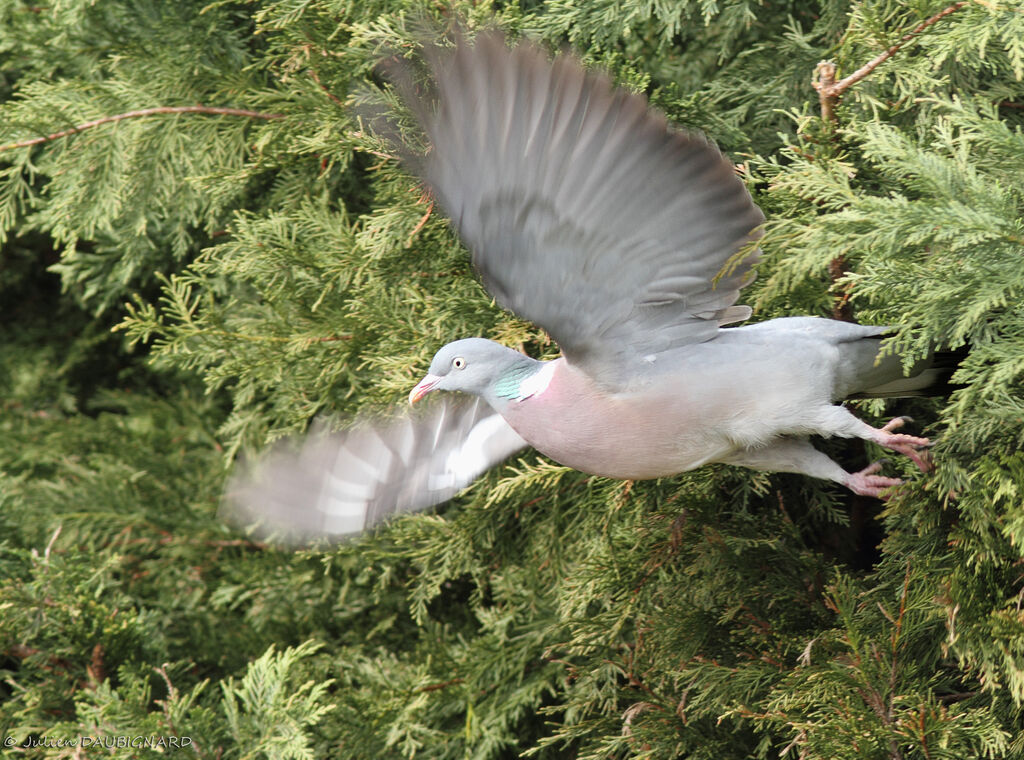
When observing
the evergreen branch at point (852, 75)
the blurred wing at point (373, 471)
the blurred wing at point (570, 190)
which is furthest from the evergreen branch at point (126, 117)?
the evergreen branch at point (852, 75)

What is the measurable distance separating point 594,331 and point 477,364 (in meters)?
0.33

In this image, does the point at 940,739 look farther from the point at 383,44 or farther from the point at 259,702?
the point at 383,44

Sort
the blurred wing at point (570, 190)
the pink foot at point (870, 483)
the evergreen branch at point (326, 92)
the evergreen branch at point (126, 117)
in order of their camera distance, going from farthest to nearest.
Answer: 1. the evergreen branch at point (126, 117)
2. the evergreen branch at point (326, 92)
3. the pink foot at point (870, 483)
4. the blurred wing at point (570, 190)

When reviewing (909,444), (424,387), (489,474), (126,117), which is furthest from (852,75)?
(126,117)

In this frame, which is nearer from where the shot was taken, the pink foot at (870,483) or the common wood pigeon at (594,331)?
the common wood pigeon at (594,331)

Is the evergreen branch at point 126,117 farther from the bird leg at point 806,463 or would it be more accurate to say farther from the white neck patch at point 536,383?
the bird leg at point 806,463

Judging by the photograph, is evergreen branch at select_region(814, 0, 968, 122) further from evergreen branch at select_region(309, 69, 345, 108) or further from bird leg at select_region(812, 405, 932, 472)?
evergreen branch at select_region(309, 69, 345, 108)

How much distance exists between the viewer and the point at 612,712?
2.75m

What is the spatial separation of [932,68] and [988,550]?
3.96 ft

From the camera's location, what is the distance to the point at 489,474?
2.91 m

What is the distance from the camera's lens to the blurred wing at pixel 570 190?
1978mm

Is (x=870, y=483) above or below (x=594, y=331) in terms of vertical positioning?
below

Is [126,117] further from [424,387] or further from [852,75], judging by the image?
[852,75]

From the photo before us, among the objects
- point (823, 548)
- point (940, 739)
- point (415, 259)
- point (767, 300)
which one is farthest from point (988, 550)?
point (415, 259)
